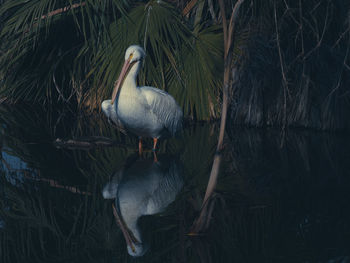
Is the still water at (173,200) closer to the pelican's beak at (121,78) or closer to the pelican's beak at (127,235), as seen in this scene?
the pelican's beak at (127,235)

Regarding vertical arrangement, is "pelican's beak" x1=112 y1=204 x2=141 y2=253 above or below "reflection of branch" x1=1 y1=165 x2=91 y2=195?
below

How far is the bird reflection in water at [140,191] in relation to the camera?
10.0ft

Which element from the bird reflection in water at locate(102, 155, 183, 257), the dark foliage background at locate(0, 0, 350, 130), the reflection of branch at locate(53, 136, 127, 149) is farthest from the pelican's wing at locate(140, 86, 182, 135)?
the dark foliage background at locate(0, 0, 350, 130)

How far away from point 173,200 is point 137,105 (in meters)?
1.54

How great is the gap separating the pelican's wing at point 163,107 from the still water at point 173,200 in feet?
0.98

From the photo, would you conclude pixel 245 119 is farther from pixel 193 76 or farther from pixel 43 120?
pixel 43 120

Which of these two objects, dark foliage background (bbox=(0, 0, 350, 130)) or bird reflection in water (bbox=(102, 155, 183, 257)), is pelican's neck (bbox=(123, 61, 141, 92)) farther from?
dark foliage background (bbox=(0, 0, 350, 130))

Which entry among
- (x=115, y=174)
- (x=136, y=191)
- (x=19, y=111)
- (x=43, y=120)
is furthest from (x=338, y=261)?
(x=19, y=111)

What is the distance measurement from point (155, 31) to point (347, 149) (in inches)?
97.5

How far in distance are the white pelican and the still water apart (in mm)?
275

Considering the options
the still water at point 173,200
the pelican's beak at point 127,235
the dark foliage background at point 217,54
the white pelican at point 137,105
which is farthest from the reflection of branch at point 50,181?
the dark foliage background at point 217,54

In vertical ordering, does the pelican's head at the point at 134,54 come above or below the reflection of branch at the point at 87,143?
above

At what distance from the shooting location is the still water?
9.28ft

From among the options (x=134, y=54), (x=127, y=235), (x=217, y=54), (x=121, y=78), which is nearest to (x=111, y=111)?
(x=121, y=78)
